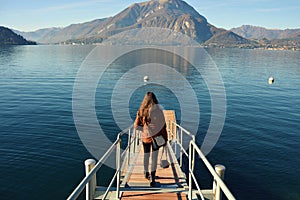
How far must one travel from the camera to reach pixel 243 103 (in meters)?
31.6

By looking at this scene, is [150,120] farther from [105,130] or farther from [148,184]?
[105,130]

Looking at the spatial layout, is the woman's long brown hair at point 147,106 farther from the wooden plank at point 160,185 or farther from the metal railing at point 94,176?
the wooden plank at point 160,185

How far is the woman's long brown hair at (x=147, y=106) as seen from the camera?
7.15m

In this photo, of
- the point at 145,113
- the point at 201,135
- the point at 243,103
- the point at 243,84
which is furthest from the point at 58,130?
the point at 243,84

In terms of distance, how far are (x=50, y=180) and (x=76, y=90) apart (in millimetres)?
24684

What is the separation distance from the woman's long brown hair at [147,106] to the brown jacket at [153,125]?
0.24ft

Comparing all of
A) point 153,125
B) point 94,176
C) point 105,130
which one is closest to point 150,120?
point 153,125

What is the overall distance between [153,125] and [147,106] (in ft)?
1.80

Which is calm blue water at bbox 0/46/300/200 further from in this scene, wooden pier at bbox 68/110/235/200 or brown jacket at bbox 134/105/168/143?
brown jacket at bbox 134/105/168/143

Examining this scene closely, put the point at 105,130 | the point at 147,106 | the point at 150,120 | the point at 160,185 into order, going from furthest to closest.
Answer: the point at 105,130, the point at 160,185, the point at 150,120, the point at 147,106

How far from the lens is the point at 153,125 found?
729cm

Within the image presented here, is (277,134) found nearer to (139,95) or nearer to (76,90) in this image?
(139,95)

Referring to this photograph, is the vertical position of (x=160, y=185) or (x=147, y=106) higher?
(x=147, y=106)

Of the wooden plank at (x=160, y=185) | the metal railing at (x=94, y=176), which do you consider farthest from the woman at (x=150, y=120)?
the wooden plank at (x=160, y=185)
